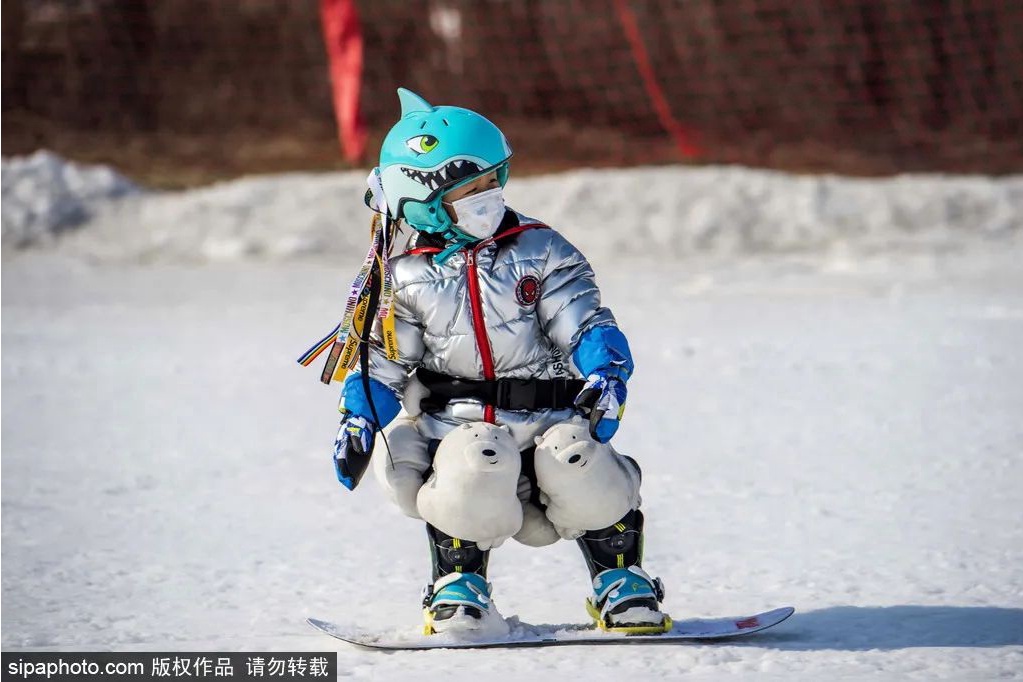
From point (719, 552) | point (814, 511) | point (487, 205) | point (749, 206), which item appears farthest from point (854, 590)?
point (749, 206)

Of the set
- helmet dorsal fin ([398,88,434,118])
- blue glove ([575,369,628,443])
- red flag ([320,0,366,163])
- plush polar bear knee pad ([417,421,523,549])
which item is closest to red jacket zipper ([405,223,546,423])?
plush polar bear knee pad ([417,421,523,549])

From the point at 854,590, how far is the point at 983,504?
916 mm

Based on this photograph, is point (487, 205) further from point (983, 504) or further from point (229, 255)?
point (229, 255)

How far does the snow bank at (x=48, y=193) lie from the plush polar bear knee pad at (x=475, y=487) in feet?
26.0

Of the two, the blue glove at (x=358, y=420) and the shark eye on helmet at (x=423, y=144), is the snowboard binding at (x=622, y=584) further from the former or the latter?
the shark eye on helmet at (x=423, y=144)

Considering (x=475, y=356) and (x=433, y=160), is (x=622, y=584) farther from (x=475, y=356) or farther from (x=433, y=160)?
(x=433, y=160)

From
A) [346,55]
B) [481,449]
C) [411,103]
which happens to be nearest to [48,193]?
[346,55]

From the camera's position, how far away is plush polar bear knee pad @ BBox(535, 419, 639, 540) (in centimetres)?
300

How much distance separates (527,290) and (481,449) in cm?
35

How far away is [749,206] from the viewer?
10.1 meters

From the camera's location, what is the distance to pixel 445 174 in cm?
307

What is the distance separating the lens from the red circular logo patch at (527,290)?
3074 millimetres

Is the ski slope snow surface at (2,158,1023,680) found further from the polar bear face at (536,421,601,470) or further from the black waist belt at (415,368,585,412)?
the black waist belt at (415,368,585,412)

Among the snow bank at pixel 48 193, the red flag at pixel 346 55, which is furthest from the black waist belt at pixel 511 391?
the red flag at pixel 346 55
